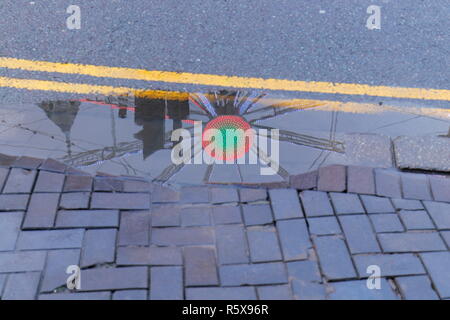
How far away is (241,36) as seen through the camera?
413 cm

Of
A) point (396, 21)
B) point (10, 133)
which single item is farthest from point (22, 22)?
point (396, 21)

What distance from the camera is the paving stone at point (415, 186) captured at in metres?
2.92

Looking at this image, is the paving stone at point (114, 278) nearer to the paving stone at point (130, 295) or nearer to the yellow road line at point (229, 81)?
the paving stone at point (130, 295)

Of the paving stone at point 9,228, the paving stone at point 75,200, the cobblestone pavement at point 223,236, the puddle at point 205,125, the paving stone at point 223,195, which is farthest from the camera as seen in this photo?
the puddle at point 205,125

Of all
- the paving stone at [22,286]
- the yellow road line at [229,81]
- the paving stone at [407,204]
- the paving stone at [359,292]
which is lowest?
the paving stone at [359,292]

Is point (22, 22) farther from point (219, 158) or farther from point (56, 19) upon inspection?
point (219, 158)

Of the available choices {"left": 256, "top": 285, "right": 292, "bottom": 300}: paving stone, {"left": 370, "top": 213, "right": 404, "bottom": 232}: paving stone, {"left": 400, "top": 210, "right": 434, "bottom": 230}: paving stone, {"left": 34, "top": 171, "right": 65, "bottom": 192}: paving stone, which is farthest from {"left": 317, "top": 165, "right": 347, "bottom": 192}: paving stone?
{"left": 34, "top": 171, "right": 65, "bottom": 192}: paving stone

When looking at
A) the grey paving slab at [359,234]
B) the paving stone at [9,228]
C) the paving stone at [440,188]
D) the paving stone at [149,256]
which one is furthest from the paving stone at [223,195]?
the paving stone at [440,188]

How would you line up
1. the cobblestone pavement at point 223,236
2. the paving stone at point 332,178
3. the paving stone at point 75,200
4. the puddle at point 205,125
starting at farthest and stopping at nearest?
1. the puddle at point 205,125
2. the paving stone at point 332,178
3. the paving stone at point 75,200
4. the cobblestone pavement at point 223,236

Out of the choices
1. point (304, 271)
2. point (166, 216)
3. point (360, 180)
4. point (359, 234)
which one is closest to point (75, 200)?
point (166, 216)

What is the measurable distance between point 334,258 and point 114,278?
1.13m

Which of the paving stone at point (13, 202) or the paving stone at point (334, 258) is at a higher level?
the paving stone at point (13, 202)

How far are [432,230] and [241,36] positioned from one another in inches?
89.2

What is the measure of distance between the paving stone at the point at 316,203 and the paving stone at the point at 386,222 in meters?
0.25
